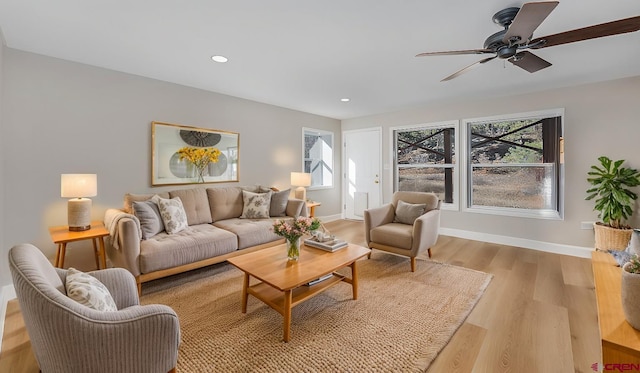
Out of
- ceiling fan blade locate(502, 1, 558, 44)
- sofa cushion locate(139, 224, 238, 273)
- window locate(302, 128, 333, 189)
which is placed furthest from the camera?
window locate(302, 128, 333, 189)

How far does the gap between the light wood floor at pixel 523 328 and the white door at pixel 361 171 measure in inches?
106

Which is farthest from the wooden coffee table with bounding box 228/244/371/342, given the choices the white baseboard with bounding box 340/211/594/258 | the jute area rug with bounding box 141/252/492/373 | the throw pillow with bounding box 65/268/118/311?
the white baseboard with bounding box 340/211/594/258

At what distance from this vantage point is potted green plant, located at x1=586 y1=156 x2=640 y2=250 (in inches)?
124

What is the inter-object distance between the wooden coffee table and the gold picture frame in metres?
1.96

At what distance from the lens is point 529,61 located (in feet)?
7.32

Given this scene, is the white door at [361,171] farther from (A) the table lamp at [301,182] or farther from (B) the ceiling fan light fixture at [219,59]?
(B) the ceiling fan light fixture at [219,59]

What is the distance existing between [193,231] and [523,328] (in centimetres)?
317

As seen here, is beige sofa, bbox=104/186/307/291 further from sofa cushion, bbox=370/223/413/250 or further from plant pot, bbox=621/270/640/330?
plant pot, bbox=621/270/640/330

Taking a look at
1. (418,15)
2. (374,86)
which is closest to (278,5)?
(418,15)

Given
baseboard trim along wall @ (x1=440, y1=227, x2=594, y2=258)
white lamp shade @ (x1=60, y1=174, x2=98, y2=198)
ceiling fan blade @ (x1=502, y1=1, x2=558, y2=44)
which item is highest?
ceiling fan blade @ (x1=502, y1=1, x2=558, y2=44)

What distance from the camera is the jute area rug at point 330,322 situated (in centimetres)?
170

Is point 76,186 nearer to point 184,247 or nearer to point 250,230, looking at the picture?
point 184,247

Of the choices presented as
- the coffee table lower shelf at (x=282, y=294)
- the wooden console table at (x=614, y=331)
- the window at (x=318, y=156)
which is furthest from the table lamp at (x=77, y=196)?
the wooden console table at (x=614, y=331)

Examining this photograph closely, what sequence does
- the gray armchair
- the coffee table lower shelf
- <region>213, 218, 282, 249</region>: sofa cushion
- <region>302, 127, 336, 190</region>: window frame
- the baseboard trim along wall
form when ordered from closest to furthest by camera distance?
the gray armchair < the coffee table lower shelf < <region>213, 218, 282, 249</region>: sofa cushion < the baseboard trim along wall < <region>302, 127, 336, 190</region>: window frame
